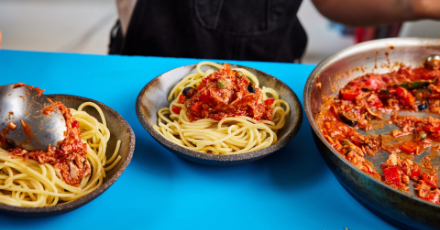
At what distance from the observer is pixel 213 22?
122 inches

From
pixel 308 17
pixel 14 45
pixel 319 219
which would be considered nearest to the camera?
pixel 319 219

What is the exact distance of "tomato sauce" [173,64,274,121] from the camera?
1990 mm

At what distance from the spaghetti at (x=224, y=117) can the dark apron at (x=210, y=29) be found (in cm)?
112

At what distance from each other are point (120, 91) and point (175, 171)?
0.91m

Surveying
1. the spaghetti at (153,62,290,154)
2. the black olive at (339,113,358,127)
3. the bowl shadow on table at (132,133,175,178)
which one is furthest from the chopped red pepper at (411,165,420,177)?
the bowl shadow on table at (132,133,175,178)

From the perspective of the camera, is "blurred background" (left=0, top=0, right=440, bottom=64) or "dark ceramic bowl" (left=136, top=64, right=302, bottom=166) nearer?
"dark ceramic bowl" (left=136, top=64, right=302, bottom=166)

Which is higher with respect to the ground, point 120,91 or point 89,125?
point 89,125

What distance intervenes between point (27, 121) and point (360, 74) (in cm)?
230

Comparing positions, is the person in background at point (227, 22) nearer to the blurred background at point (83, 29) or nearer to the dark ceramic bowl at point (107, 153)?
the dark ceramic bowl at point (107, 153)

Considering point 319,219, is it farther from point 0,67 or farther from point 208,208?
point 0,67

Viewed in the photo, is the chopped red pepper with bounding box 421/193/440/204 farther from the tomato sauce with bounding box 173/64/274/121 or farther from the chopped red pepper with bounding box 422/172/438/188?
the tomato sauce with bounding box 173/64/274/121

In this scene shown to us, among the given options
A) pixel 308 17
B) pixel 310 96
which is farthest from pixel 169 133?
pixel 308 17

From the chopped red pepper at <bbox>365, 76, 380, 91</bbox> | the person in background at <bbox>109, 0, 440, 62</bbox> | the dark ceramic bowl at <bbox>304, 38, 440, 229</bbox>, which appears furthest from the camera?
the person in background at <bbox>109, 0, 440, 62</bbox>

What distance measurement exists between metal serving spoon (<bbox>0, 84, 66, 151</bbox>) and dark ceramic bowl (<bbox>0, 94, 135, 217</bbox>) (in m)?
0.29
